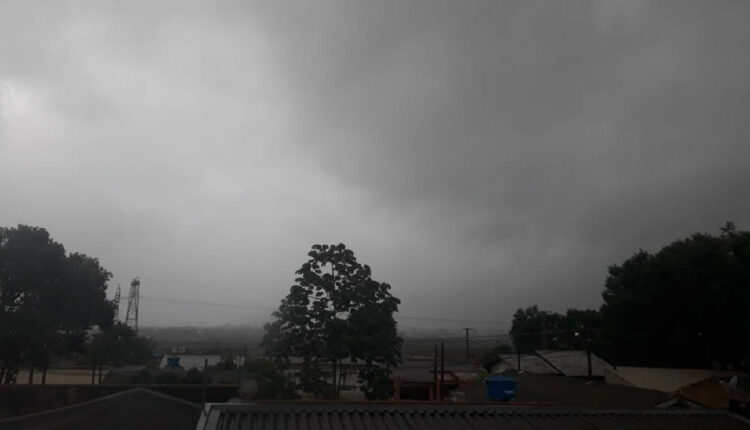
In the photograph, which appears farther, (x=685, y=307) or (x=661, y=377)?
(x=685, y=307)

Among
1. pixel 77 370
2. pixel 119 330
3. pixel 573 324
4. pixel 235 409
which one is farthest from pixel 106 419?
pixel 573 324

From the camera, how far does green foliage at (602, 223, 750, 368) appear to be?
24391mm

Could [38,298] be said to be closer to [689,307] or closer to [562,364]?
[562,364]

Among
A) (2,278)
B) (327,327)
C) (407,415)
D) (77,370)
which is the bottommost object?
→ (77,370)

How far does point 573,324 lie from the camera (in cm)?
4641

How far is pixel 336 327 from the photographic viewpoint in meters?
15.5

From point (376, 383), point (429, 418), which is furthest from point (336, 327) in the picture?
point (429, 418)

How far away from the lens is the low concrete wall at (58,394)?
639 inches

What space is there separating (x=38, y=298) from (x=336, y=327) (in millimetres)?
13286

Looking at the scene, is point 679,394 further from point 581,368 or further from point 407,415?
point 407,415

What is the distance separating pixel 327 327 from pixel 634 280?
787 inches

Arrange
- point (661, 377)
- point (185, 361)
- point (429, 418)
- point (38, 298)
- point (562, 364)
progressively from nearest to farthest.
Answer: point (429, 418), point (38, 298), point (661, 377), point (562, 364), point (185, 361)

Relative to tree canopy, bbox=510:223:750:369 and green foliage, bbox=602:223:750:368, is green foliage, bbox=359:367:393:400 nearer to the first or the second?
tree canopy, bbox=510:223:750:369

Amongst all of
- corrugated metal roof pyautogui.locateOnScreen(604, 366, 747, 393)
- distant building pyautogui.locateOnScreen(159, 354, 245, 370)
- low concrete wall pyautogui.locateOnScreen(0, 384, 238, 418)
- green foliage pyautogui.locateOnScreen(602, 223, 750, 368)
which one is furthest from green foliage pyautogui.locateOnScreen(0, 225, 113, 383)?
green foliage pyautogui.locateOnScreen(602, 223, 750, 368)
